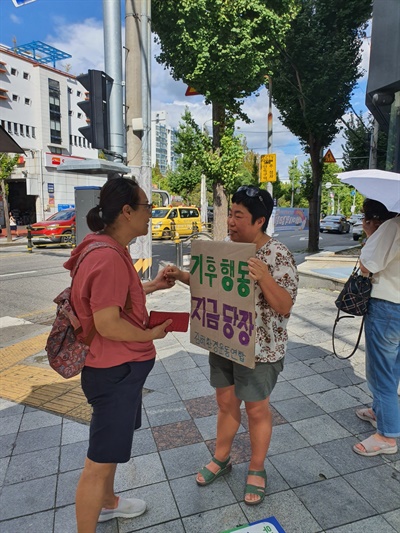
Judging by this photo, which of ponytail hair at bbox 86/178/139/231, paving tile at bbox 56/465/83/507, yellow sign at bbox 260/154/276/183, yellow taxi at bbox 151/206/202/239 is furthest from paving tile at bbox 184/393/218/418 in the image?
yellow taxi at bbox 151/206/202/239

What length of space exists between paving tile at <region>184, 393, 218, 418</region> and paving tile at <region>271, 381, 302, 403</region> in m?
0.54

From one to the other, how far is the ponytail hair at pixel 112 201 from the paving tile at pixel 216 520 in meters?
1.63

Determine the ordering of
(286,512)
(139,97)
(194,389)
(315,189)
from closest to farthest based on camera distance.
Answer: (286,512), (194,389), (139,97), (315,189)

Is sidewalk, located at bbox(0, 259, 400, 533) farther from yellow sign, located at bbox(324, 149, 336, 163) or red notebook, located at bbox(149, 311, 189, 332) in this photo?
yellow sign, located at bbox(324, 149, 336, 163)

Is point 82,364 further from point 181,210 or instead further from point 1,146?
point 181,210

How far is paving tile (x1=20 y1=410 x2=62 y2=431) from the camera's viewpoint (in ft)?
10.2

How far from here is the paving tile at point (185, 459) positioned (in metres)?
2.51

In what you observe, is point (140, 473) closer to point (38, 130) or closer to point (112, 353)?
point (112, 353)

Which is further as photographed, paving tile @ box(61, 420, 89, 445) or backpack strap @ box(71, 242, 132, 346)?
paving tile @ box(61, 420, 89, 445)

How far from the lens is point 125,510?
6.95 feet

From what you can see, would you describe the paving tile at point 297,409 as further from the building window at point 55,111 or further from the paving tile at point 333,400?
the building window at point 55,111

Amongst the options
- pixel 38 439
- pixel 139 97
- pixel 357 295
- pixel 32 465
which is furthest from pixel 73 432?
pixel 139 97

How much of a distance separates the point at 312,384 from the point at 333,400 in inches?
13.1

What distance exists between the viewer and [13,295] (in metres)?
8.41
